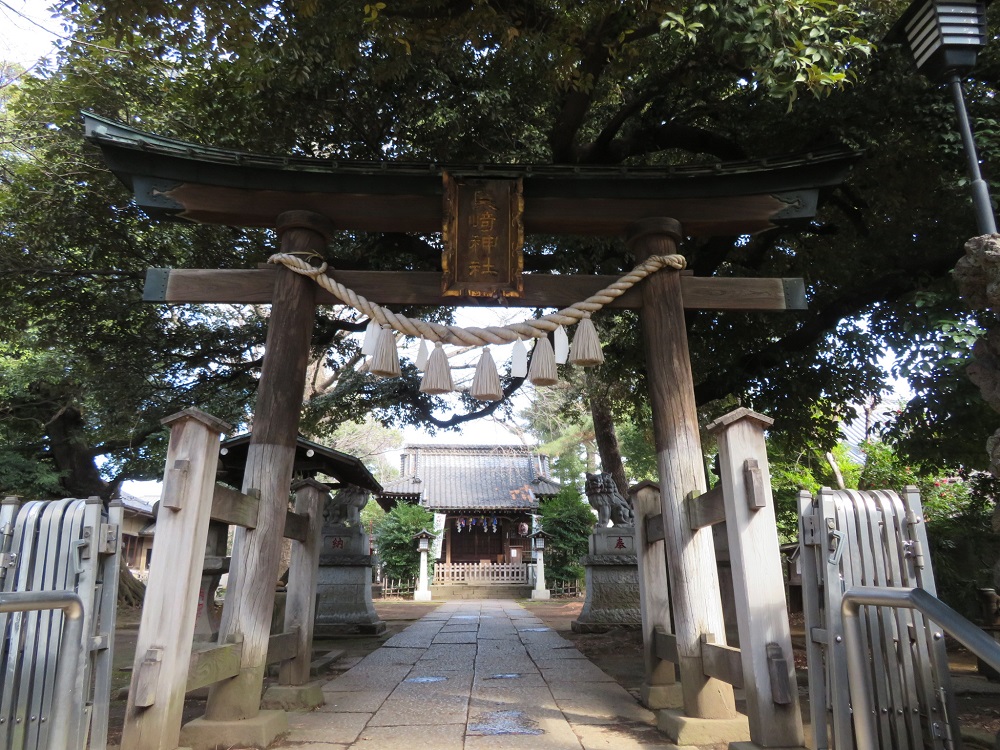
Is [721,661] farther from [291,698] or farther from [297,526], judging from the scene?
[297,526]

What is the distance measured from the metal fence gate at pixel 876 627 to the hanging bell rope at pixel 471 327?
7.11ft

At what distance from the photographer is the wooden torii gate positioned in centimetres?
417

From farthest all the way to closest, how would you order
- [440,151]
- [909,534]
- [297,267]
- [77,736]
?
1. [440,151]
2. [297,267]
3. [909,534]
4. [77,736]

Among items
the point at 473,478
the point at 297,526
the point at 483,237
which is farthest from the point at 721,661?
the point at 473,478

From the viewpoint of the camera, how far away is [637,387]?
9.56m

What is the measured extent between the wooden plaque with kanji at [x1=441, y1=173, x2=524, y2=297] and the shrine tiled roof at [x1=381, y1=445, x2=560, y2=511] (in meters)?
19.4

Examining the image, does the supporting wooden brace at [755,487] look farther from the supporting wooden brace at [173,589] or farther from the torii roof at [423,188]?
the supporting wooden brace at [173,589]

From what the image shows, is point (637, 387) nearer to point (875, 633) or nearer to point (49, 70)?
point (875, 633)

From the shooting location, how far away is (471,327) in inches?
177

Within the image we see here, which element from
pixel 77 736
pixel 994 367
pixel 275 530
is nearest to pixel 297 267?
pixel 275 530

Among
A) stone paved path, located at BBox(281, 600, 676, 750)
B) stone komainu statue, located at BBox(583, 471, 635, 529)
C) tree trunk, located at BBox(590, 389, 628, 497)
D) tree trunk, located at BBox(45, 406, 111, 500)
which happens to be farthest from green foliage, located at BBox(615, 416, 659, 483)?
tree trunk, located at BBox(45, 406, 111, 500)

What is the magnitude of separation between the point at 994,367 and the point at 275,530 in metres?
4.11

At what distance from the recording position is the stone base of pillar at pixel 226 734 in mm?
3453

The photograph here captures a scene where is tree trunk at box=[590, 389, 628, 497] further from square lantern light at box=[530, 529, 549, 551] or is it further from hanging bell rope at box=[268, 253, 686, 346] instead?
hanging bell rope at box=[268, 253, 686, 346]
